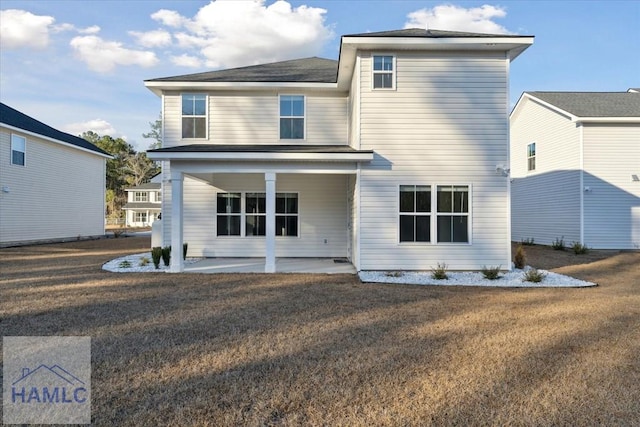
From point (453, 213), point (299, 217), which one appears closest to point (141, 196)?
point (299, 217)

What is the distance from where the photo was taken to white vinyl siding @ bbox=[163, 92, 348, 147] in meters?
12.1

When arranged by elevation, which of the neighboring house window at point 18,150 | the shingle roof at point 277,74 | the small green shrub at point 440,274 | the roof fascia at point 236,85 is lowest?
the small green shrub at point 440,274

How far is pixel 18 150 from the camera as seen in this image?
16734 millimetres

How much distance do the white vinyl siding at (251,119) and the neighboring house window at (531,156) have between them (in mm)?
11294

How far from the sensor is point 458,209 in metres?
9.55

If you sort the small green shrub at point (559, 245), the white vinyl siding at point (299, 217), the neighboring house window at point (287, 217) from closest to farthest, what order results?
the white vinyl siding at point (299, 217) → the neighboring house window at point (287, 217) → the small green shrub at point (559, 245)

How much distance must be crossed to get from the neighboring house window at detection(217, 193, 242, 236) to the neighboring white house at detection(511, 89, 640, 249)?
42.1ft

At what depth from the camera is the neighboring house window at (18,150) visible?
16.4m

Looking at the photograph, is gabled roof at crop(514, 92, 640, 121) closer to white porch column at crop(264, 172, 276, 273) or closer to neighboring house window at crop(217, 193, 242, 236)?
white porch column at crop(264, 172, 276, 273)

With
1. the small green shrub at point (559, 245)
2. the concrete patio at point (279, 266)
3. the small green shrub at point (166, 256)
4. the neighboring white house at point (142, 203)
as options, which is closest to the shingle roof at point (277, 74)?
the small green shrub at point (166, 256)

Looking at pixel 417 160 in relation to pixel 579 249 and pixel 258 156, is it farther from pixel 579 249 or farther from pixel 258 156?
pixel 579 249

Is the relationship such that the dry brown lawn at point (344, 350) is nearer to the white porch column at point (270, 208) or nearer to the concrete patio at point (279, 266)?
the white porch column at point (270, 208)

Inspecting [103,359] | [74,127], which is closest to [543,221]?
[103,359]

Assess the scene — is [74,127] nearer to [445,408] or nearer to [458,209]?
[458,209]
